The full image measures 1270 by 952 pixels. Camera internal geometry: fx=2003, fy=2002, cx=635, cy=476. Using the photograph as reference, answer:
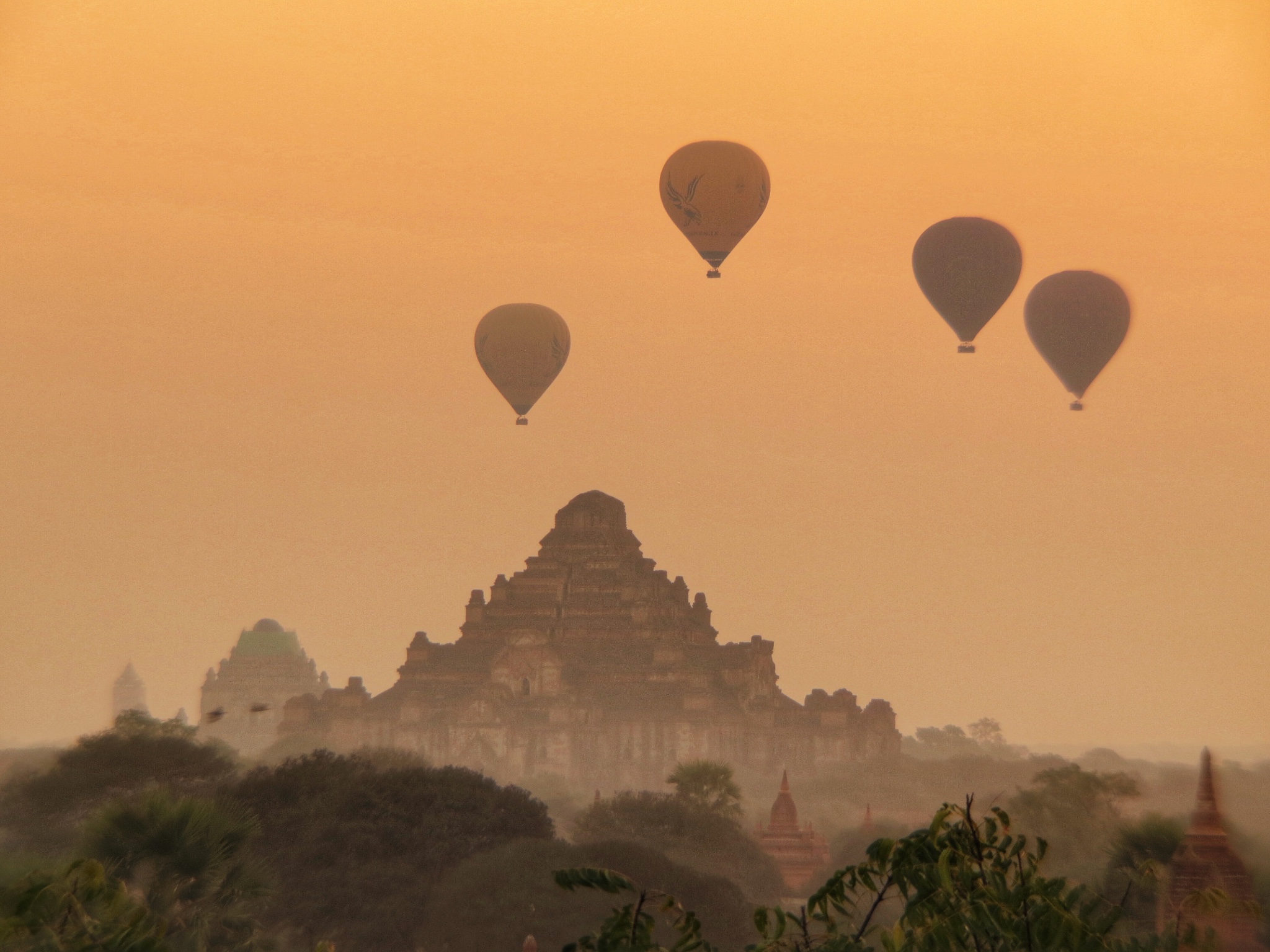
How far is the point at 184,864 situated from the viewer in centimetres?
3384

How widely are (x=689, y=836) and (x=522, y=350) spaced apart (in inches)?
1439

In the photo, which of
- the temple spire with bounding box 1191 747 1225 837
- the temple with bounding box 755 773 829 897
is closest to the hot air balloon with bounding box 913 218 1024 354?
the temple with bounding box 755 773 829 897

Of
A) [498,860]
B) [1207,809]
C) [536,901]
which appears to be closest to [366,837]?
[498,860]

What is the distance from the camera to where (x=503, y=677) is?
129 m

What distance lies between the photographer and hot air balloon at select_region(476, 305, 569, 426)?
105812 millimetres

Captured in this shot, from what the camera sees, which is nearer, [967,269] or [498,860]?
[498,860]

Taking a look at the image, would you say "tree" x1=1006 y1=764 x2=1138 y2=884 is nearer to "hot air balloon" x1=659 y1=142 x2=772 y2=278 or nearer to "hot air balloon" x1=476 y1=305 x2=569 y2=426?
"hot air balloon" x1=659 y1=142 x2=772 y2=278

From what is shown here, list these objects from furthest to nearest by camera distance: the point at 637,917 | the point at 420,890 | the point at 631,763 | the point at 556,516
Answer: the point at 556,516 < the point at 631,763 < the point at 420,890 < the point at 637,917

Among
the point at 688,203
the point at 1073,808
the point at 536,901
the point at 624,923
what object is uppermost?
the point at 688,203

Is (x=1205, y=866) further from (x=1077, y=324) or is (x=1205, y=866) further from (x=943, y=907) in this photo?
(x=1077, y=324)

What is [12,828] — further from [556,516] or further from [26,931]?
[556,516]

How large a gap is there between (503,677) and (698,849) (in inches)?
2123

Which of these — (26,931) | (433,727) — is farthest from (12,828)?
(433,727)

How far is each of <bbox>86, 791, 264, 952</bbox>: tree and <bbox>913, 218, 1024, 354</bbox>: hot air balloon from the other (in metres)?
56.3
